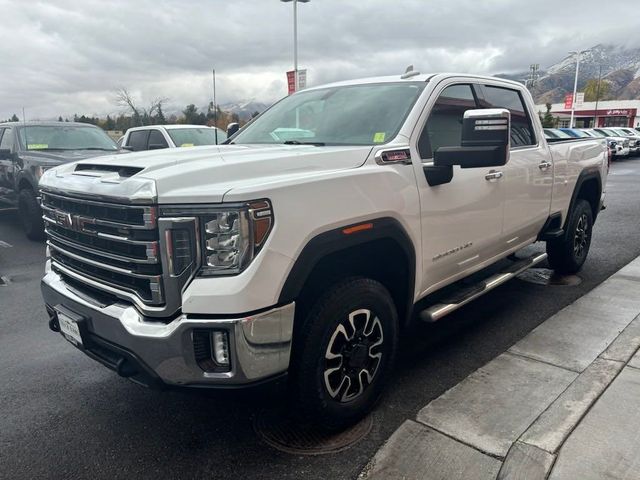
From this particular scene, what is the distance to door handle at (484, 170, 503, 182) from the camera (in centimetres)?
383

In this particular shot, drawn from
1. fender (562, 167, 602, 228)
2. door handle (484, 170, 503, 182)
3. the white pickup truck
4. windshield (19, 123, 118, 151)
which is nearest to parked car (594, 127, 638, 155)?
fender (562, 167, 602, 228)

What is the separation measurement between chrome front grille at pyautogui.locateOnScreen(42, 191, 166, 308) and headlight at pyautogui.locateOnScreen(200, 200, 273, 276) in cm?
23

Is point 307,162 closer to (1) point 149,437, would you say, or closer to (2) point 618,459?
(1) point 149,437

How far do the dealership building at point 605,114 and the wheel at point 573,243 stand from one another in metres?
70.7

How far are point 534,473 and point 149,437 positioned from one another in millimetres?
2012

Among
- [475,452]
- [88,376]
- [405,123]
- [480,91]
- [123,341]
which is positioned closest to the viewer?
[123,341]

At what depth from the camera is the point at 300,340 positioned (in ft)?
8.45

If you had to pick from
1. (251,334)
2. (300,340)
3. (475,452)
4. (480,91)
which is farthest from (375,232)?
(480,91)

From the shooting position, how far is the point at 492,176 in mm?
3891

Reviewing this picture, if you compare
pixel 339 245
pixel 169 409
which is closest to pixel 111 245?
pixel 339 245

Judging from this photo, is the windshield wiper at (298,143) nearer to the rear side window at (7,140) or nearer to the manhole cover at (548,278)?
the manhole cover at (548,278)

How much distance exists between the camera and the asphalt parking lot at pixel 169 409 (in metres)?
2.70

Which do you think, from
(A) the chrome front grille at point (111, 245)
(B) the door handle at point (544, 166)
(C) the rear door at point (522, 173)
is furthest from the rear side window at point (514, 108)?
(A) the chrome front grille at point (111, 245)

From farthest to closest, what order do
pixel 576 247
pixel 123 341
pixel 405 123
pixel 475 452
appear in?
pixel 576 247 → pixel 405 123 → pixel 475 452 → pixel 123 341
